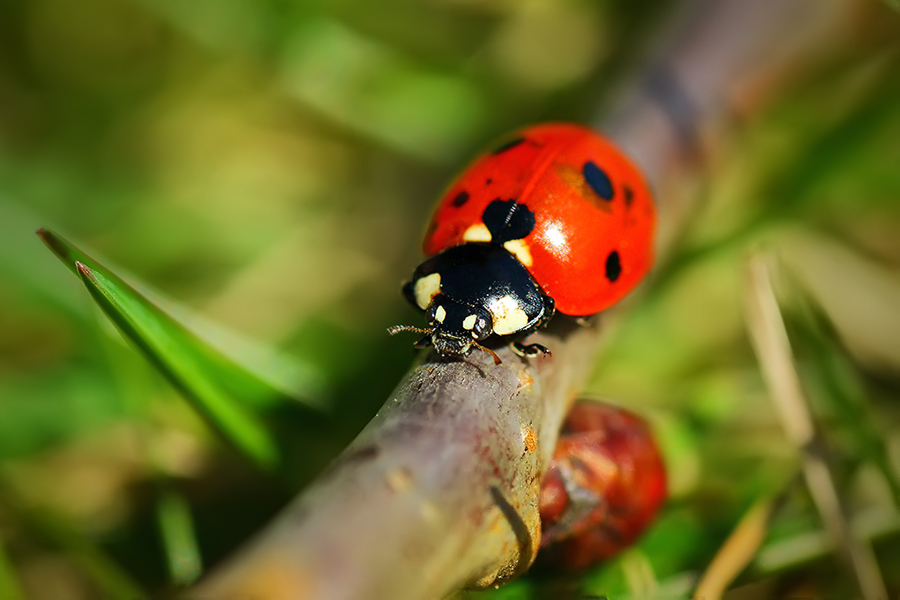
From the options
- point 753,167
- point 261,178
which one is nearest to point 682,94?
point 753,167

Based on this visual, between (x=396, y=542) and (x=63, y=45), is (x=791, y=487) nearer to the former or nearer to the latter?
(x=396, y=542)

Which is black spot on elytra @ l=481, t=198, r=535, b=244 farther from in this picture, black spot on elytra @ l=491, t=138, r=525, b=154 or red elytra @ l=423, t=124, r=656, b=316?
black spot on elytra @ l=491, t=138, r=525, b=154

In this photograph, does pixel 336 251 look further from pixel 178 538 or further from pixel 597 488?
pixel 597 488

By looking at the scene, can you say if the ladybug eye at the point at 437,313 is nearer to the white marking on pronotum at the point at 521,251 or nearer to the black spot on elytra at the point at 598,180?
the white marking on pronotum at the point at 521,251

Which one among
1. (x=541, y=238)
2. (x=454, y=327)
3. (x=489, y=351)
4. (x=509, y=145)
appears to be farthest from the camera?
(x=509, y=145)

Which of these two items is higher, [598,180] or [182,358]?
[598,180]

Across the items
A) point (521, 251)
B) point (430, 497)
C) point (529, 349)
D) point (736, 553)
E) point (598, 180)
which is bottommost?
point (430, 497)

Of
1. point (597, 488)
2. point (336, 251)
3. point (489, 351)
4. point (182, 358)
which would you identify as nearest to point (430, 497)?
point (489, 351)
